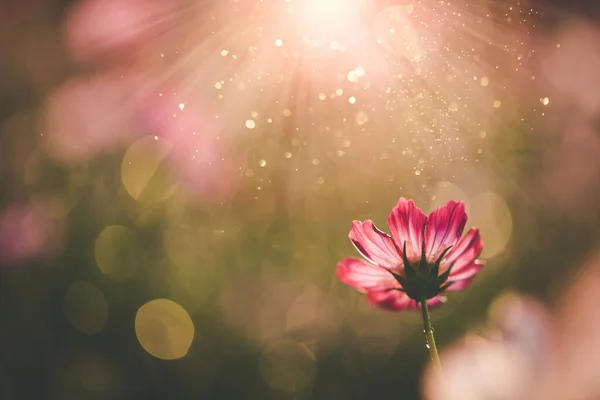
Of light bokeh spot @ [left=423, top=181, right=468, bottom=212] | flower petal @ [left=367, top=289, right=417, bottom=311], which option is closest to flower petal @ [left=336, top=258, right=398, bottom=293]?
flower petal @ [left=367, top=289, right=417, bottom=311]

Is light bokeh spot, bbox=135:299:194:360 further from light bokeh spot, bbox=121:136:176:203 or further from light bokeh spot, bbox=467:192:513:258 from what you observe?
light bokeh spot, bbox=467:192:513:258

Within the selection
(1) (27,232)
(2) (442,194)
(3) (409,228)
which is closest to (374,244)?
(3) (409,228)

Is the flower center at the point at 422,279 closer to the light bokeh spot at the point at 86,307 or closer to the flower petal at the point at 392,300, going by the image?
the flower petal at the point at 392,300

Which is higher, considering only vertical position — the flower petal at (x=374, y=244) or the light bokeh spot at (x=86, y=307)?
the light bokeh spot at (x=86, y=307)

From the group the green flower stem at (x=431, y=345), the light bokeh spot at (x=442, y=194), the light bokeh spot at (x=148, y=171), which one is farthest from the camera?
the light bokeh spot at (x=148, y=171)

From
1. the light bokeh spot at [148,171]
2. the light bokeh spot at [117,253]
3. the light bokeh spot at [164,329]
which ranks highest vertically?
the light bokeh spot at [148,171]

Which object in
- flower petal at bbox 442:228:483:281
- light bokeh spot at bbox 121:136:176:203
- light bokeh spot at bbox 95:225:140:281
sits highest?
light bokeh spot at bbox 121:136:176:203

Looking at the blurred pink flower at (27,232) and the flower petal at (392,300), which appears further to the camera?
the blurred pink flower at (27,232)

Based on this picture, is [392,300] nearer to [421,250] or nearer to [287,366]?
[421,250]

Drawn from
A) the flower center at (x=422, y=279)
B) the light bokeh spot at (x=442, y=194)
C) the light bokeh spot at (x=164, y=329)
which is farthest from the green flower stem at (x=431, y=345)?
the light bokeh spot at (x=164, y=329)

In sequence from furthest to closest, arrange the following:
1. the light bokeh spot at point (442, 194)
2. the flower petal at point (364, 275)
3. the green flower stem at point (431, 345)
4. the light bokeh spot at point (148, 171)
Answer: the light bokeh spot at point (148, 171), the light bokeh spot at point (442, 194), the flower petal at point (364, 275), the green flower stem at point (431, 345)
